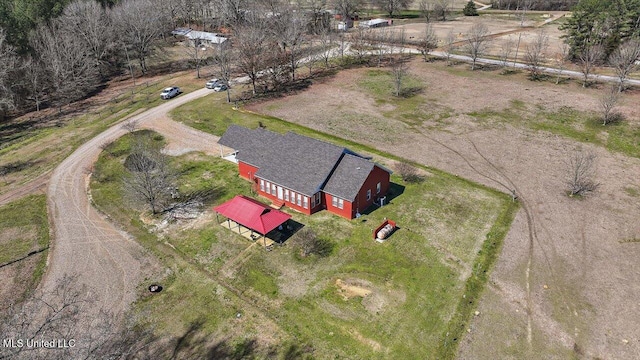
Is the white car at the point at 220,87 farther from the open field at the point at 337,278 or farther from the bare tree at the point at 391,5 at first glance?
the bare tree at the point at 391,5

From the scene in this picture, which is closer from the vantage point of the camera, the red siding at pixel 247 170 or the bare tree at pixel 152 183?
the bare tree at pixel 152 183

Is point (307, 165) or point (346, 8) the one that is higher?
point (346, 8)

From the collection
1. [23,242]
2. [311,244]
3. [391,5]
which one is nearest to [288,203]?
[311,244]

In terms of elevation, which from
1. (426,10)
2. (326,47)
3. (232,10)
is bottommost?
(326,47)

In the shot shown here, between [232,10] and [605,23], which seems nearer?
[605,23]

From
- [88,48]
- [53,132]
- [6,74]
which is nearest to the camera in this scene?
[53,132]

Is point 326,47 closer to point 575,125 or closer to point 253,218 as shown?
point 575,125

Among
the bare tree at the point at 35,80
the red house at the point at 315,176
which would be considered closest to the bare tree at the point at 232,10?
the bare tree at the point at 35,80
